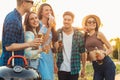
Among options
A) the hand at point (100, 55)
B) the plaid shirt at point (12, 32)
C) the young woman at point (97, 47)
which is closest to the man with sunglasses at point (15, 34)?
the plaid shirt at point (12, 32)

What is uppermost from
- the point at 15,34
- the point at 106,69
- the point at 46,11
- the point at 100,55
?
the point at 46,11

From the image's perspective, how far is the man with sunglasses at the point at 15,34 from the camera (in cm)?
606

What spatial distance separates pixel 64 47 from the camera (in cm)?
768

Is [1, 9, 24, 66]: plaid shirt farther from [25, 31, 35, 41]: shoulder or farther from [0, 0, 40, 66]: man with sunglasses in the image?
[25, 31, 35, 41]: shoulder

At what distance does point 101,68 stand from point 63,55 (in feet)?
2.31

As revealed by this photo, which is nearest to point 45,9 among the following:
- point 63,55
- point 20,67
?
point 63,55

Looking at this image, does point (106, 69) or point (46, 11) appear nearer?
point (46, 11)

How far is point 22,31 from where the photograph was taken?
6270 millimetres

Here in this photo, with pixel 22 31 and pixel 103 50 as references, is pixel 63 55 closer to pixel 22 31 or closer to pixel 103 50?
pixel 103 50

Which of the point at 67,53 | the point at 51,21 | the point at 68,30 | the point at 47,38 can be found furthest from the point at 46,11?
the point at 67,53

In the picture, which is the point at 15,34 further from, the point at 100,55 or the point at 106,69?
the point at 106,69

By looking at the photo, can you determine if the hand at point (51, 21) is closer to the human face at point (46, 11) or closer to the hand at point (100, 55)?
the human face at point (46, 11)

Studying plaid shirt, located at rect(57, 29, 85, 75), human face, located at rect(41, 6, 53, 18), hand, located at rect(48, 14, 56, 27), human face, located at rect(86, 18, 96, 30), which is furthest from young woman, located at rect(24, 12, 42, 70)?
human face, located at rect(86, 18, 96, 30)

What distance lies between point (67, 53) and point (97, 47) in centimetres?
52
